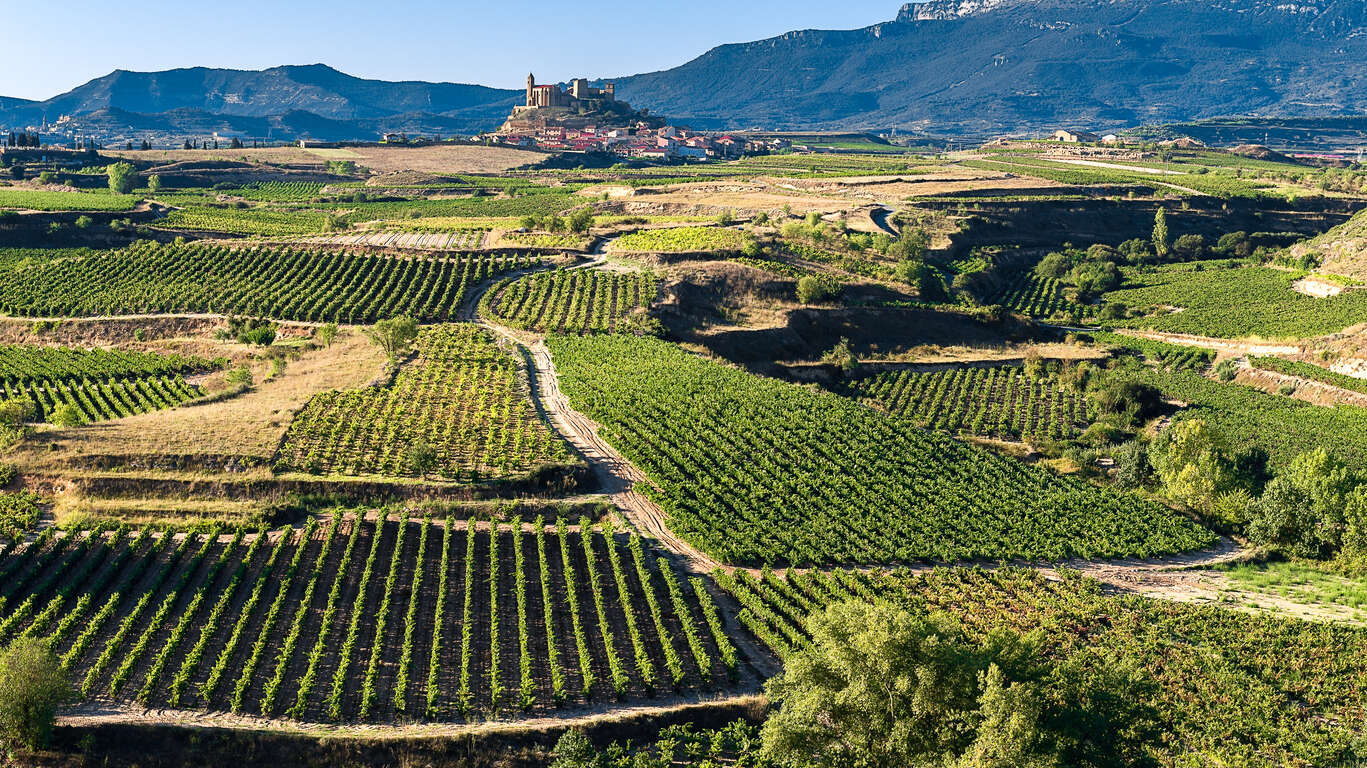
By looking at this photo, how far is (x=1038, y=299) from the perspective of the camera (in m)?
126

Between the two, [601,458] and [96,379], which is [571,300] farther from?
[96,379]

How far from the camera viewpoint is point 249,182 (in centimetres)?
18538

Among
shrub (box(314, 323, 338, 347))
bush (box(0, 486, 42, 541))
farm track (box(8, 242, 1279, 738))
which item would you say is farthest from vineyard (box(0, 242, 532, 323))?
bush (box(0, 486, 42, 541))

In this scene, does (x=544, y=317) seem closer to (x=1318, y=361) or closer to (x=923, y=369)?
(x=923, y=369)

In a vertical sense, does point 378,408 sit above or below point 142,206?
below

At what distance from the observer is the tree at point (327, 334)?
3112 inches

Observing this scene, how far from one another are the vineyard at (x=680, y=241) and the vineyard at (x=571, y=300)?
Answer: 34.7ft

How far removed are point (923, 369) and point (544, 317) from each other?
119ft

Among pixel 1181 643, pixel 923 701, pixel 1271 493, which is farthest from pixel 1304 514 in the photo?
pixel 923 701

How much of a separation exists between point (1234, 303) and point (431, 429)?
105384 millimetres

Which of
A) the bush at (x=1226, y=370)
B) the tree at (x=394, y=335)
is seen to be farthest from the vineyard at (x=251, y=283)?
the bush at (x=1226, y=370)

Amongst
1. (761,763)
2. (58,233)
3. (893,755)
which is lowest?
(761,763)

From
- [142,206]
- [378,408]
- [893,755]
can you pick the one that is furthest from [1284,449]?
[142,206]

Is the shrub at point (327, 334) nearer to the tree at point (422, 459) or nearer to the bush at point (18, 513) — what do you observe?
the tree at point (422, 459)
